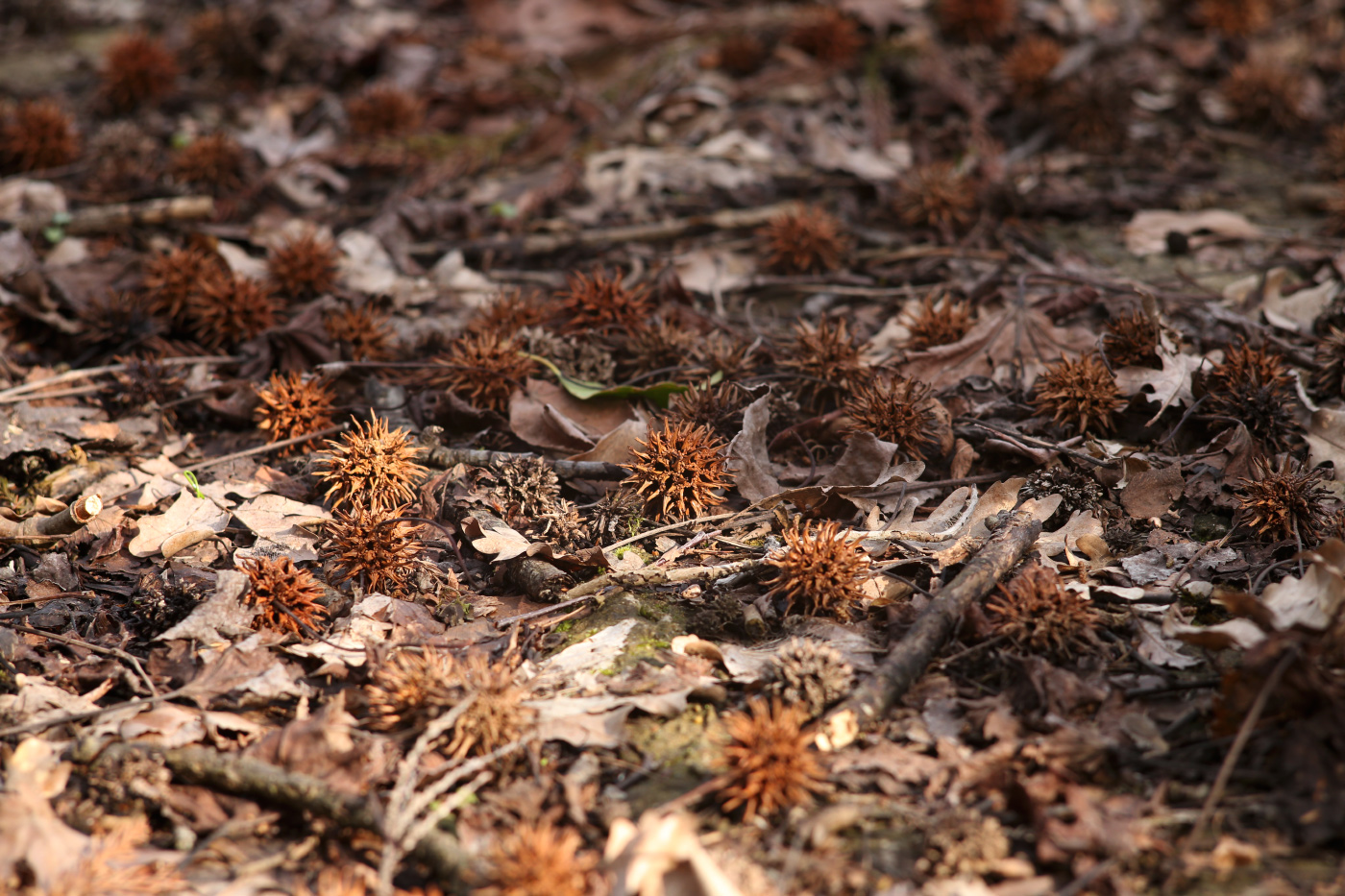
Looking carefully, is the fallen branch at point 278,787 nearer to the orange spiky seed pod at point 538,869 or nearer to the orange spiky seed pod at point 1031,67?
the orange spiky seed pod at point 538,869

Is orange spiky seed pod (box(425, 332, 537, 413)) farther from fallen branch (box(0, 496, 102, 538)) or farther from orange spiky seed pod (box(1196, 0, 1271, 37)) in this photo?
orange spiky seed pod (box(1196, 0, 1271, 37))

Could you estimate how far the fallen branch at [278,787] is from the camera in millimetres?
2092

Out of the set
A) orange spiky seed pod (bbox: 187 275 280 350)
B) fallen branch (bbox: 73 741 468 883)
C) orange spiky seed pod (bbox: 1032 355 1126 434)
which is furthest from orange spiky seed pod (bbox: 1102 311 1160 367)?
orange spiky seed pod (bbox: 187 275 280 350)

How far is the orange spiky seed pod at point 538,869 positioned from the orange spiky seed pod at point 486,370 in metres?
2.05

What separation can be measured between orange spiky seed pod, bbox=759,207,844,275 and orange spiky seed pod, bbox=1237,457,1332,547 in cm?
223

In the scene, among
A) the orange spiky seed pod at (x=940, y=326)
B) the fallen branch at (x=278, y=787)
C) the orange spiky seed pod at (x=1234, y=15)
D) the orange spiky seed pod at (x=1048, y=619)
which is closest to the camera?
the fallen branch at (x=278, y=787)

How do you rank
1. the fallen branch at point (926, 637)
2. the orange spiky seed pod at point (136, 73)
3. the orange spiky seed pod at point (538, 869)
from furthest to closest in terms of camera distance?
1. the orange spiky seed pod at point (136, 73)
2. the fallen branch at point (926, 637)
3. the orange spiky seed pod at point (538, 869)

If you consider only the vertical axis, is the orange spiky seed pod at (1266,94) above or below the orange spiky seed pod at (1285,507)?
above

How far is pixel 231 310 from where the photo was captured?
4.09m

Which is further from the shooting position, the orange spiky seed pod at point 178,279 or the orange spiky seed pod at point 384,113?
the orange spiky seed pod at point 384,113

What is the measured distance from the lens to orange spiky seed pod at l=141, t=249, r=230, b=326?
4.16 m

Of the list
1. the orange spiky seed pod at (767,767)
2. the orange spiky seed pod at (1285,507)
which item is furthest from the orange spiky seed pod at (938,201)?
the orange spiky seed pod at (767,767)

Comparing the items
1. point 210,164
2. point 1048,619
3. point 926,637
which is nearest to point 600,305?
point 926,637

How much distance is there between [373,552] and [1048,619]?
203cm
